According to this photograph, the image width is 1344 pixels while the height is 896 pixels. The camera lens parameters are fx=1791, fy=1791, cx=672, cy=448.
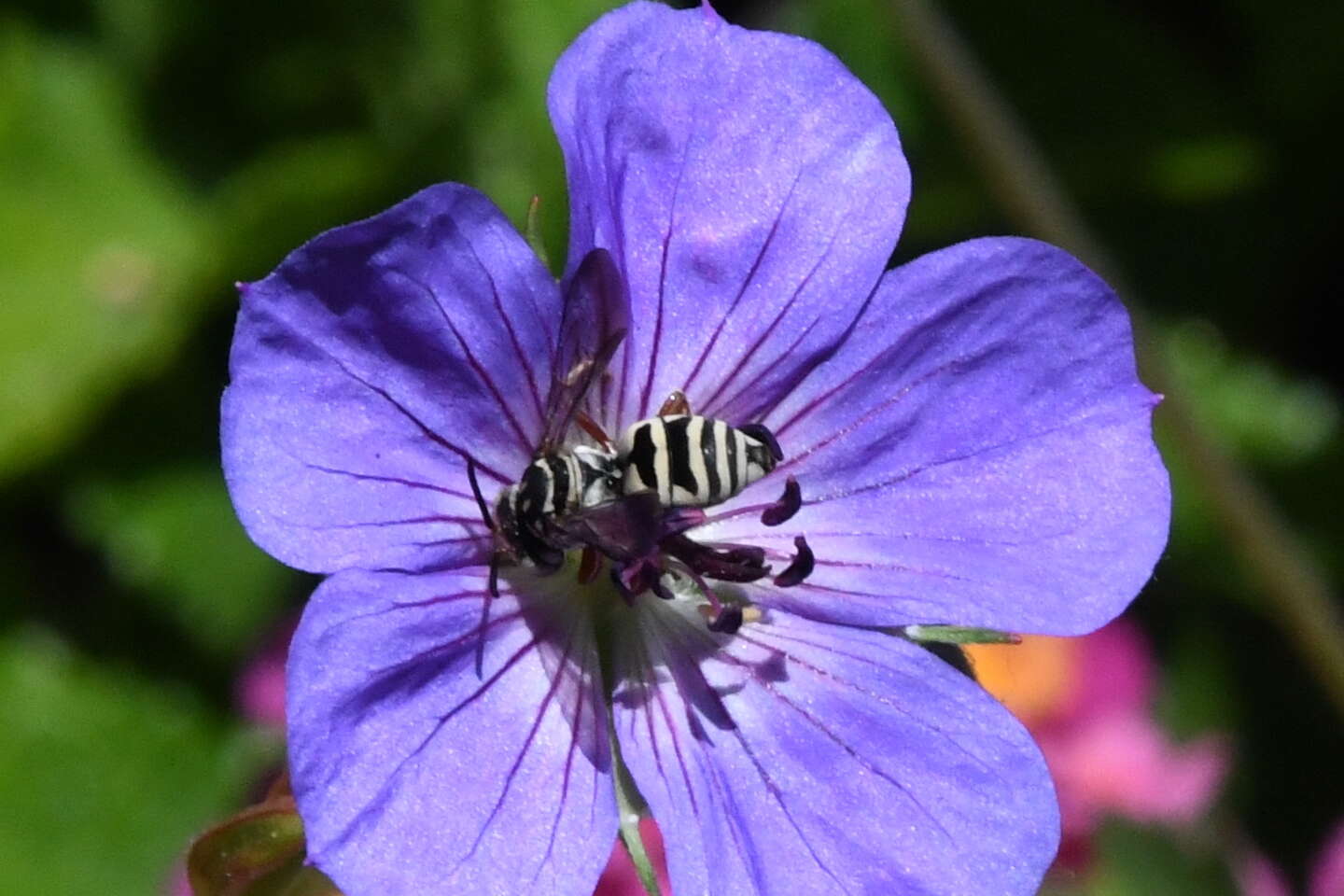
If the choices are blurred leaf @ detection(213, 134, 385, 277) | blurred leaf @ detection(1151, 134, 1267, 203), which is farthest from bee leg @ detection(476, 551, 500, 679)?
blurred leaf @ detection(1151, 134, 1267, 203)

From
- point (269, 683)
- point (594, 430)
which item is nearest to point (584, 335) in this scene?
point (594, 430)

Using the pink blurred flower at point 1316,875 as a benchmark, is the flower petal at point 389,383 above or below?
above

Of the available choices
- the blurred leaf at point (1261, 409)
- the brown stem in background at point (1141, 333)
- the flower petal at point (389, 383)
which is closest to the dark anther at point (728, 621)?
the flower petal at point (389, 383)

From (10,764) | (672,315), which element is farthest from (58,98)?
(672,315)

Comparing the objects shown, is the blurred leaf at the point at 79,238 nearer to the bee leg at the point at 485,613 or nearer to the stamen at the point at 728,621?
the bee leg at the point at 485,613

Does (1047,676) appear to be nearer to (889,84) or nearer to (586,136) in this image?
(889,84)

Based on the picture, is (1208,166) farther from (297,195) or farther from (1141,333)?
(297,195)

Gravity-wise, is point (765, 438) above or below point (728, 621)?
above
